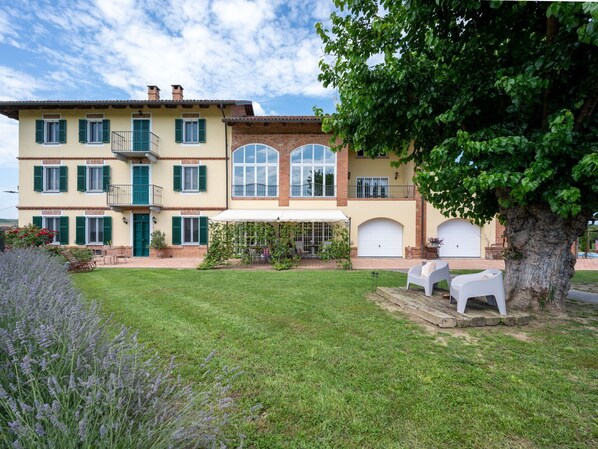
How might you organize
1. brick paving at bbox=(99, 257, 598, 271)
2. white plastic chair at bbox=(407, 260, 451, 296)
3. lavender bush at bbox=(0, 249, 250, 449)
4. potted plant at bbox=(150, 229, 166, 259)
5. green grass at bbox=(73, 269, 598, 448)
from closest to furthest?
lavender bush at bbox=(0, 249, 250, 449) → green grass at bbox=(73, 269, 598, 448) → white plastic chair at bbox=(407, 260, 451, 296) → brick paving at bbox=(99, 257, 598, 271) → potted plant at bbox=(150, 229, 166, 259)

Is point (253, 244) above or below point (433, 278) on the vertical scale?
above

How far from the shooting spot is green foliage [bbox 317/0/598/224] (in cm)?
450

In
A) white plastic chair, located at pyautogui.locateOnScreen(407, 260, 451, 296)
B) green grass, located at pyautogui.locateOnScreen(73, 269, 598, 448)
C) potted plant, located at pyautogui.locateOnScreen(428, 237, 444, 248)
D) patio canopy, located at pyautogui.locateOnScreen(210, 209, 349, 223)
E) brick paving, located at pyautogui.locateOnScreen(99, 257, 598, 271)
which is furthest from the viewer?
potted plant, located at pyautogui.locateOnScreen(428, 237, 444, 248)

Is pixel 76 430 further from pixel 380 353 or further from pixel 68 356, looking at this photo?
pixel 380 353

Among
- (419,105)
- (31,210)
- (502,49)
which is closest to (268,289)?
(419,105)

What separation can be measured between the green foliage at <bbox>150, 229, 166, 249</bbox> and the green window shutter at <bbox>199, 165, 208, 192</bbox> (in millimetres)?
3798

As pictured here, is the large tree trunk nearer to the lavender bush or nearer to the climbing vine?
the lavender bush

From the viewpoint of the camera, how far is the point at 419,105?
5.78 m

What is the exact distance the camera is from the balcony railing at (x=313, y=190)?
18.6 m

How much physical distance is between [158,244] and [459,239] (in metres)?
18.5

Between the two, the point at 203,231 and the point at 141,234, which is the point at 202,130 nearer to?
the point at 203,231

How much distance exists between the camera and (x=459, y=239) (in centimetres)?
1844

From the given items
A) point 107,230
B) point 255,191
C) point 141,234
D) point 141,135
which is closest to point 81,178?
point 107,230

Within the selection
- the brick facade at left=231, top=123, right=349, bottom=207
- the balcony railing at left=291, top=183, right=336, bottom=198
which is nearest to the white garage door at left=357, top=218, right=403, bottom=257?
the brick facade at left=231, top=123, right=349, bottom=207
